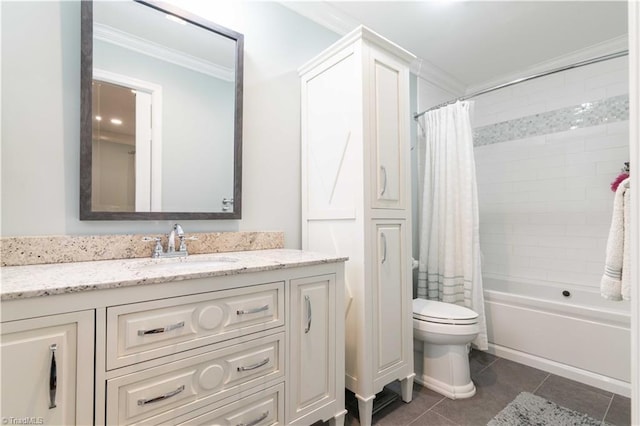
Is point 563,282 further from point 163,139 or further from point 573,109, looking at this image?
point 163,139

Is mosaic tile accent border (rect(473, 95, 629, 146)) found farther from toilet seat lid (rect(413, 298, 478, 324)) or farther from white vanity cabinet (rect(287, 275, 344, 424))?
white vanity cabinet (rect(287, 275, 344, 424))

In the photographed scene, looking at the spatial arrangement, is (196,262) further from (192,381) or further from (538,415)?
(538,415)

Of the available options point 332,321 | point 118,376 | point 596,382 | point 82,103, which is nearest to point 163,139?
point 82,103

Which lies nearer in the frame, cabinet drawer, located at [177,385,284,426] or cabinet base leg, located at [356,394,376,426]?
cabinet drawer, located at [177,385,284,426]

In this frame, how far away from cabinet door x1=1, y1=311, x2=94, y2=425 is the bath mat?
6.04ft

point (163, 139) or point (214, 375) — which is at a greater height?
point (163, 139)

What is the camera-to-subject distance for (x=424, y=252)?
2.59 metres

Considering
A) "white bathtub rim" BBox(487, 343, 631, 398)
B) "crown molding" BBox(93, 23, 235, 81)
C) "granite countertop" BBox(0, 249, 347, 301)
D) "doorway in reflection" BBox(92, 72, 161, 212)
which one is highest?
"crown molding" BBox(93, 23, 235, 81)

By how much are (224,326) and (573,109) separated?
3415 mm

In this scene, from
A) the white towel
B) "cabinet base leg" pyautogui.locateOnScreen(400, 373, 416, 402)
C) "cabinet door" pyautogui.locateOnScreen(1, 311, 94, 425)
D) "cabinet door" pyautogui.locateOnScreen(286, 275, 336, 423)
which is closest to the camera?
"cabinet door" pyautogui.locateOnScreen(1, 311, 94, 425)

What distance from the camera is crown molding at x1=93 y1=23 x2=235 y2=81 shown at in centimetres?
137

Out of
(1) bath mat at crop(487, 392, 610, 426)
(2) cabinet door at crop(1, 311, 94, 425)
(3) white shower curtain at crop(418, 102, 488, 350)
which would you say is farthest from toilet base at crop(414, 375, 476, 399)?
(2) cabinet door at crop(1, 311, 94, 425)

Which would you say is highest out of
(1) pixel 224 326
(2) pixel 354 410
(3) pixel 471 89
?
(3) pixel 471 89

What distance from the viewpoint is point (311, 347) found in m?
1.36
